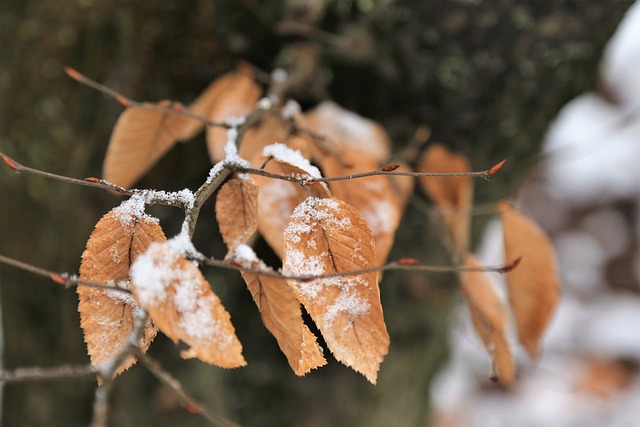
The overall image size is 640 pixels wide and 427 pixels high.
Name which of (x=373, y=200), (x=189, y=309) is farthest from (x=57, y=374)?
(x=373, y=200)

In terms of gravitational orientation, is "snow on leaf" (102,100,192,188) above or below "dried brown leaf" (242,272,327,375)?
below

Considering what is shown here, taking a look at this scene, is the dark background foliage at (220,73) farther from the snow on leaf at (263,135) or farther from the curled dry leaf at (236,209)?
the curled dry leaf at (236,209)

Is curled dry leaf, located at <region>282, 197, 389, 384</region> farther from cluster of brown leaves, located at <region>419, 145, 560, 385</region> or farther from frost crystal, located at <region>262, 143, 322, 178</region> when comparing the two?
cluster of brown leaves, located at <region>419, 145, 560, 385</region>

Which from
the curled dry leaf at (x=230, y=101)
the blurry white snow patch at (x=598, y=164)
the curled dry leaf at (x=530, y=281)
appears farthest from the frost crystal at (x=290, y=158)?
the blurry white snow patch at (x=598, y=164)

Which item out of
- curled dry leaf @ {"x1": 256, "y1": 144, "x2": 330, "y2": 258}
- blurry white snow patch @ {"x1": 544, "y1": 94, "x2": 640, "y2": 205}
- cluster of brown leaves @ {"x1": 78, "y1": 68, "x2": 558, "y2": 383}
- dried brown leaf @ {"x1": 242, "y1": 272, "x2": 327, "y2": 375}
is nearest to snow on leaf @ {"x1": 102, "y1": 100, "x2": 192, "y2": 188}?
cluster of brown leaves @ {"x1": 78, "y1": 68, "x2": 558, "y2": 383}

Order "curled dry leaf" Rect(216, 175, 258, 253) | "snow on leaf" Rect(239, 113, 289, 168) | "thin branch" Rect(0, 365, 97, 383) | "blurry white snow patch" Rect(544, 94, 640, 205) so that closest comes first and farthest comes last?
1. "thin branch" Rect(0, 365, 97, 383)
2. "curled dry leaf" Rect(216, 175, 258, 253)
3. "snow on leaf" Rect(239, 113, 289, 168)
4. "blurry white snow patch" Rect(544, 94, 640, 205)

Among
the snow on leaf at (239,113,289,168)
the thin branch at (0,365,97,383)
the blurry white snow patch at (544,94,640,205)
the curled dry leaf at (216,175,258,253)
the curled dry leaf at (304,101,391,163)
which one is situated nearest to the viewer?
the thin branch at (0,365,97,383)

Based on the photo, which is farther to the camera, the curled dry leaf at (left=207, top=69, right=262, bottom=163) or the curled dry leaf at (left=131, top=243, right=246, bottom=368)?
the curled dry leaf at (left=207, top=69, right=262, bottom=163)
